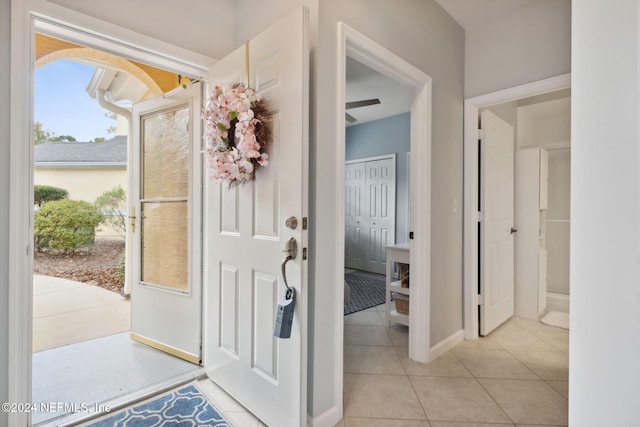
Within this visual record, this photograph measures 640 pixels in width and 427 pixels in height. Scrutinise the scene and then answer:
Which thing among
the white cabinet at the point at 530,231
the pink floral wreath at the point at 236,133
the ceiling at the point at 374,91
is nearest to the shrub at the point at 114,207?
the ceiling at the point at 374,91

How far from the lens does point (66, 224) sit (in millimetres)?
5152

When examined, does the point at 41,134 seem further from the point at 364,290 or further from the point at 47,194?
the point at 364,290

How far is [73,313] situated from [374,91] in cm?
453

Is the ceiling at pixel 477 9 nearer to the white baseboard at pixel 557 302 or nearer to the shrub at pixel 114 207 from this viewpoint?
the white baseboard at pixel 557 302

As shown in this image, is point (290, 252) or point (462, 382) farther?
point (462, 382)

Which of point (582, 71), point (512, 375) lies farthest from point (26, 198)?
point (512, 375)

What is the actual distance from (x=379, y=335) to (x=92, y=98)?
4943 mm

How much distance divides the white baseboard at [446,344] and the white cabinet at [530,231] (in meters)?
1.11

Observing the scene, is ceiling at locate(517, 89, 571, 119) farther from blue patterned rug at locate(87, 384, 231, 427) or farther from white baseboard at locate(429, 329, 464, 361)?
blue patterned rug at locate(87, 384, 231, 427)

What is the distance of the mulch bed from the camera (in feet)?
15.7

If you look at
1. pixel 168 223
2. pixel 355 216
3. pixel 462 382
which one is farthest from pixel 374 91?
pixel 462 382

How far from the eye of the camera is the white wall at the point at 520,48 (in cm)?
224

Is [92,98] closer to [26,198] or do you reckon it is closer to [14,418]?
[26,198]

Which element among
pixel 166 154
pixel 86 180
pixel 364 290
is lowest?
pixel 364 290
